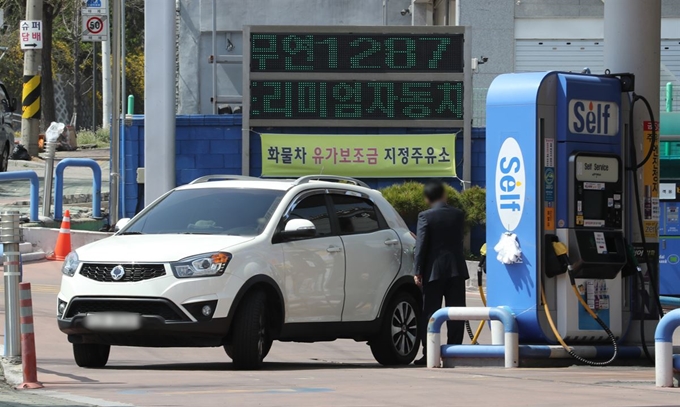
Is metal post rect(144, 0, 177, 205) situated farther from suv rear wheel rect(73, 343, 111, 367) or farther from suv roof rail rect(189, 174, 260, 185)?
suv rear wheel rect(73, 343, 111, 367)

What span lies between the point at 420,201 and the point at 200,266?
1163 centimetres

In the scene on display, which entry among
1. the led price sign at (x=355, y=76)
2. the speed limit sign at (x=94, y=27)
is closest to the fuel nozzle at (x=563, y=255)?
the led price sign at (x=355, y=76)

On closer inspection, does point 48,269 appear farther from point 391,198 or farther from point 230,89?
point 230,89

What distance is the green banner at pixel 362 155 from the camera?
908 inches

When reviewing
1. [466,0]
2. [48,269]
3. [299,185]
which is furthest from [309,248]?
[466,0]

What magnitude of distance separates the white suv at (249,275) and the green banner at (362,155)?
1038cm

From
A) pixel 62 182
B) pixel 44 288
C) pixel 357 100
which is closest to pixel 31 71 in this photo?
pixel 62 182

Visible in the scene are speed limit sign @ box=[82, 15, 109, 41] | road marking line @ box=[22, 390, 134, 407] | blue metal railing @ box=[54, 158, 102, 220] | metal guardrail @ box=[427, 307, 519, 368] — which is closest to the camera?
road marking line @ box=[22, 390, 134, 407]

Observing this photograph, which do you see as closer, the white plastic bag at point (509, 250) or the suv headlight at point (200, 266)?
the suv headlight at point (200, 266)

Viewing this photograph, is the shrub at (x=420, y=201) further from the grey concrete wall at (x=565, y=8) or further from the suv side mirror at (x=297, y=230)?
the suv side mirror at (x=297, y=230)

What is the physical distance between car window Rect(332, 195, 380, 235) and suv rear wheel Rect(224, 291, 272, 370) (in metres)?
1.56

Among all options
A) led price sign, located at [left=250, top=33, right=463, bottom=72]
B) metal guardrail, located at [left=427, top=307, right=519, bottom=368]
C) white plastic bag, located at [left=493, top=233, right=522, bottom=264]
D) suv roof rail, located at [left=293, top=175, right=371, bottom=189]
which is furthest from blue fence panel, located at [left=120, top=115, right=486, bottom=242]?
metal guardrail, located at [left=427, top=307, right=519, bottom=368]

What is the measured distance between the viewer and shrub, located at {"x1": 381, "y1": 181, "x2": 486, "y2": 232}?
842 inches

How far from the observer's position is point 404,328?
12188 millimetres
